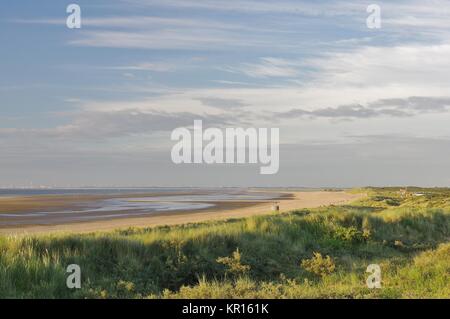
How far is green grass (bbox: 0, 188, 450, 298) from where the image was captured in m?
9.48

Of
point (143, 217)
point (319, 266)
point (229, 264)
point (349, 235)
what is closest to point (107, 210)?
point (143, 217)

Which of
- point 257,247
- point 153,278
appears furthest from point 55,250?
point 257,247

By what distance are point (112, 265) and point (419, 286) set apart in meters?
6.58

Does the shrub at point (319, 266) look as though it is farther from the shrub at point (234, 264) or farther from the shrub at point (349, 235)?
the shrub at point (349, 235)

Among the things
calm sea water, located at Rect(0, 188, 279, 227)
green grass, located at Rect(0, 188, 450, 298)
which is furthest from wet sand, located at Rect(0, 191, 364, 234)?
green grass, located at Rect(0, 188, 450, 298)

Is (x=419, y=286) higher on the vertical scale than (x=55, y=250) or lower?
lower

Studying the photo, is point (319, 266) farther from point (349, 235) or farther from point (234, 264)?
point (349, 235)

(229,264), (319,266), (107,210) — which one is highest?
(229,264)

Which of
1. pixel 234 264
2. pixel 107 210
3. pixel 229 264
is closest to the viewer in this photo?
pixel 234 264

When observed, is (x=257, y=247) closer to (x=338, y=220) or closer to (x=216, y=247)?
(x=216, y=247)

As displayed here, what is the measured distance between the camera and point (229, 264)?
1228 cm

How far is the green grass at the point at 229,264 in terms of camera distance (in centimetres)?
948

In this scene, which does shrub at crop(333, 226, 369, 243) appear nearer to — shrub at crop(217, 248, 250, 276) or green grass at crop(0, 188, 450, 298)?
green grass at crop(0, 188, 450, 298)
